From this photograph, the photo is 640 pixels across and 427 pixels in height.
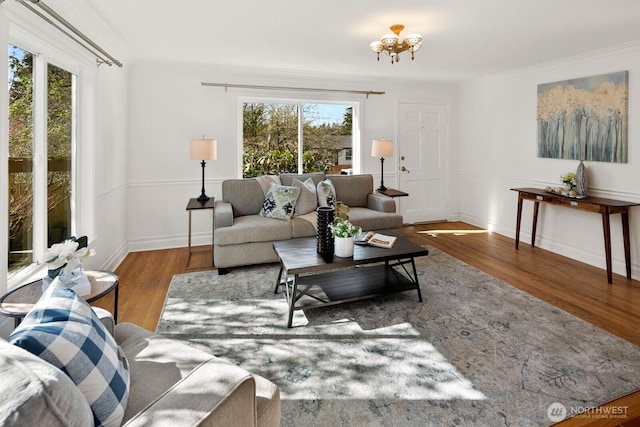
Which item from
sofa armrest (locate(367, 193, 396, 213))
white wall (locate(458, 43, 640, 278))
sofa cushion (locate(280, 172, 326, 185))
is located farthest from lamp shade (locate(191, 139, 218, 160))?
white wall (locate(458, 43, 640, 278))

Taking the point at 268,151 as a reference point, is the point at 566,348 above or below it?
below

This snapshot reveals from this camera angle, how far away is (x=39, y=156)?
266cm

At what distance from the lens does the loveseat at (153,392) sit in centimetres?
80

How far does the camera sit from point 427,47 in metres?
3.97

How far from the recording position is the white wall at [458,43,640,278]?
3824mm

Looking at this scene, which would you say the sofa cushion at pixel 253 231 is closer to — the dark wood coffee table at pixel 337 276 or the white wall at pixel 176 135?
the dark wood coffee table at pixel 337 276

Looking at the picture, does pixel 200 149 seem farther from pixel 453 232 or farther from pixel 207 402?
pixel 453 232

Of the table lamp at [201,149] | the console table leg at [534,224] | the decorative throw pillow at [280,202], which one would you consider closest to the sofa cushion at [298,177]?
the decorative throw pillow at [280,202]

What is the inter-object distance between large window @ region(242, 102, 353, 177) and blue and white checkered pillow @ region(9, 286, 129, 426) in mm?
4166

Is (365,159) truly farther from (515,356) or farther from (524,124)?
(515,356)

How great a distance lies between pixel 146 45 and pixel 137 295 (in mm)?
2544

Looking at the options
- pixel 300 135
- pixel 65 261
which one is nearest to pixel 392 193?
pixel 300 135

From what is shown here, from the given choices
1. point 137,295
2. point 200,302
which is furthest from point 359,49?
point 137,295

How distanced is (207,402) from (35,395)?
1.37ft
